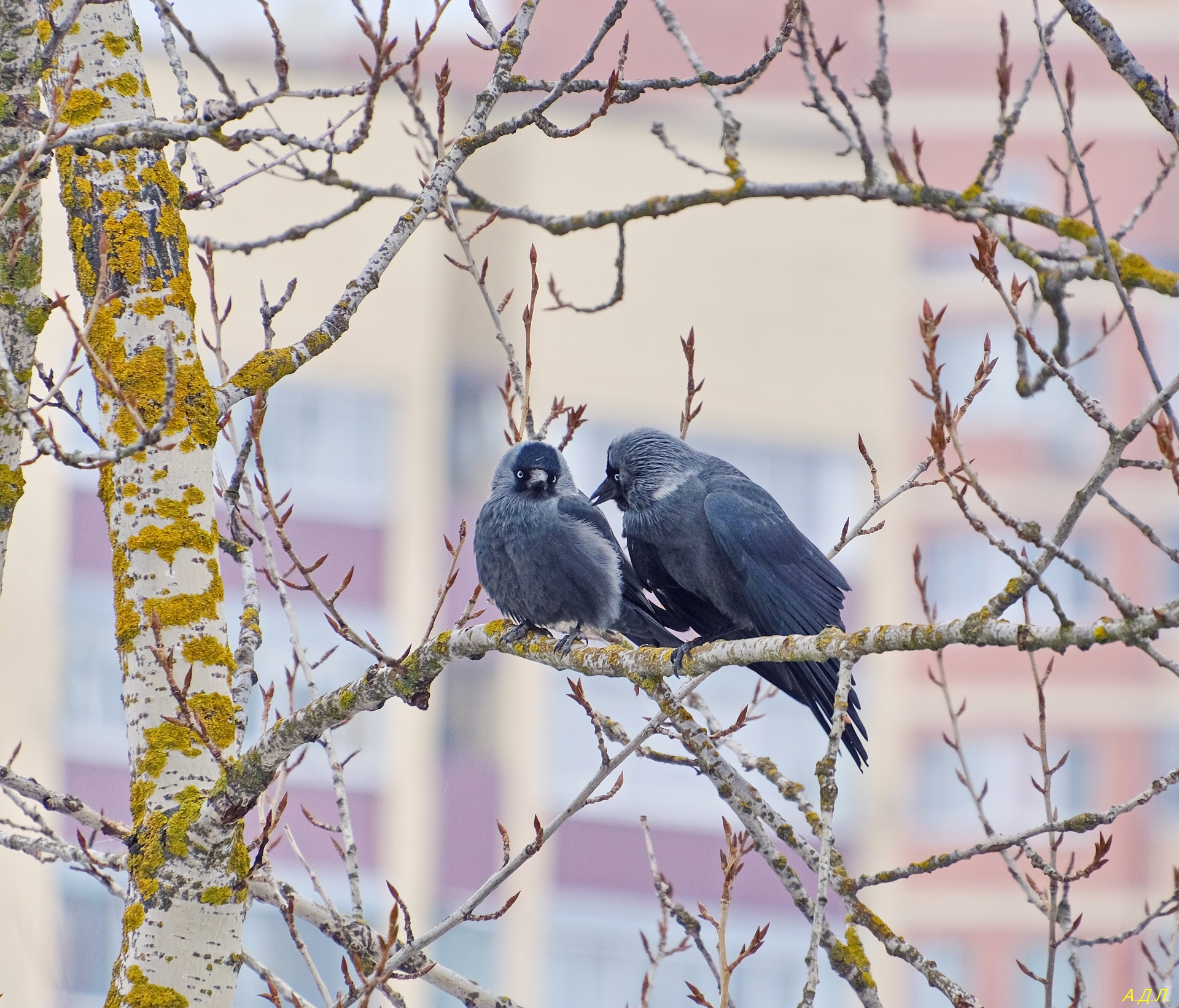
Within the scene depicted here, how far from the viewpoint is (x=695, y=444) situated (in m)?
21.4

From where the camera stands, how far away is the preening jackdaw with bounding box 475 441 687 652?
4.08m

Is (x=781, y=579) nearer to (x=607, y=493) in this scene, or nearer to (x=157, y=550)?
(x=607, y=493)

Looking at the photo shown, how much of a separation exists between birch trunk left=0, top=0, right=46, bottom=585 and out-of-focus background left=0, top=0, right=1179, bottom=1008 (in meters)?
12.8

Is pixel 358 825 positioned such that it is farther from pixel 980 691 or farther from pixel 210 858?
pixel 210 858

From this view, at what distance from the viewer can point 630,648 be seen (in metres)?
3.37

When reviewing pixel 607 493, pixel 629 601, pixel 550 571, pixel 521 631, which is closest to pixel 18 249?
pixel 521 631

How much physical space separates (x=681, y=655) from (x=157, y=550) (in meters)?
1.28

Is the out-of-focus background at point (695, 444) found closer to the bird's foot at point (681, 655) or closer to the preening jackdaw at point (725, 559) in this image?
the preening jackdaw at point (725, 559)

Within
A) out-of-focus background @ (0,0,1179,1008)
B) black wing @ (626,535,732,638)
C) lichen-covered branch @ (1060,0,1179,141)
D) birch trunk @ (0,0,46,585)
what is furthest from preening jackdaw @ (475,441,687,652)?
out-of-focus background @ (0,0,1179,1008)

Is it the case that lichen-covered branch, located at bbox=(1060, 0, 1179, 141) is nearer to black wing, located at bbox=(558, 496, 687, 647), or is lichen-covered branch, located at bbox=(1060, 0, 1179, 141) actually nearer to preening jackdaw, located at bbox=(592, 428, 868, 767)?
preening jackdaw, located at bbox=(592, 428, 868, 767)

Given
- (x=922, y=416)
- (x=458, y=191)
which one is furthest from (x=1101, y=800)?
(x=458, y=191)

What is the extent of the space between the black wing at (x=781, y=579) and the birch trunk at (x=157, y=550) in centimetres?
175

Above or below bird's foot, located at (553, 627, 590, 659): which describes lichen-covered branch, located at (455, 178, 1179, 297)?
above

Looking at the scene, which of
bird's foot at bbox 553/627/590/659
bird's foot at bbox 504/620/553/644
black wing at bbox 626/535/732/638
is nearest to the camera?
bird's foot at bbox 553/627/590/659
